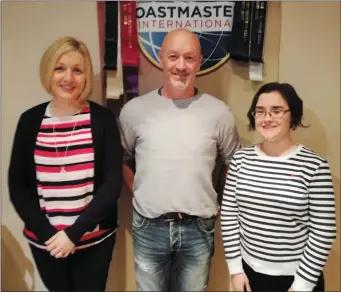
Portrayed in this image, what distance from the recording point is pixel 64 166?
124cm

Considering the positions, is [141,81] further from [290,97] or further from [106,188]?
[290,97]

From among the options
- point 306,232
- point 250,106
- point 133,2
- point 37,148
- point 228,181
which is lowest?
point 306,232

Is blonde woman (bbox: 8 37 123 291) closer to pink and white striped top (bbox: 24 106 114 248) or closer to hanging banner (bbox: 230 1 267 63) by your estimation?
pink and white striped top (bbox: 24 106 114 248)

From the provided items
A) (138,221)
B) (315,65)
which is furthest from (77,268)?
(315,65)

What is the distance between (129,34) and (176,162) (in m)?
0.46

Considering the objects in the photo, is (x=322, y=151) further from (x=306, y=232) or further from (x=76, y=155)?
(x=76, y=155)

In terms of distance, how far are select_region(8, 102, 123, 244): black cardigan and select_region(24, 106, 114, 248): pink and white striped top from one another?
0.02 m

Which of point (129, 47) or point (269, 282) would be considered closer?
point (269, 282)

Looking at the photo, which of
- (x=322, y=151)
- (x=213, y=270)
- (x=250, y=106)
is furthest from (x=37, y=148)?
(x=322, y=151)

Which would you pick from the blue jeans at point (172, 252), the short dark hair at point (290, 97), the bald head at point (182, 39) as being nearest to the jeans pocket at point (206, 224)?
the blue jeans at point (172, 252)

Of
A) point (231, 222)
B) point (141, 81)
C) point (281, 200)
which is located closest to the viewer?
point (281, 200)

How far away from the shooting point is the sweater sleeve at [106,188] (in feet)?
4.12

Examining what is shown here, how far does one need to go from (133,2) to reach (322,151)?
84 cm

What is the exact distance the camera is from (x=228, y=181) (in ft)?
4.17
